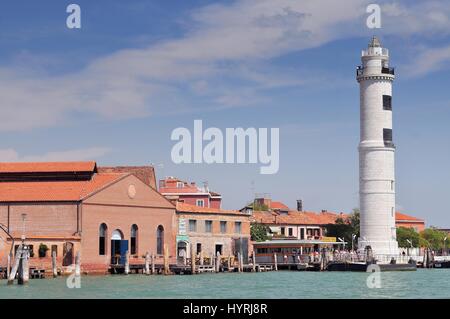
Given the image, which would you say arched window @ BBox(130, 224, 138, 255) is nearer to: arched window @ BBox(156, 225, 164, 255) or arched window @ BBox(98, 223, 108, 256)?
arched window @ BBox(156, 225, 164, 255)

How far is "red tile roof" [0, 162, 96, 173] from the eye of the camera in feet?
166

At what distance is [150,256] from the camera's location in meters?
50.0

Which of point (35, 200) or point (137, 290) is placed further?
point (35, 200)

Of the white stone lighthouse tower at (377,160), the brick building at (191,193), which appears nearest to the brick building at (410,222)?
the brick building at (191,193)

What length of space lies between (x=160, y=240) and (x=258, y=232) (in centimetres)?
1723

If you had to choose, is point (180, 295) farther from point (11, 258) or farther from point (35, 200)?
point (35, 200)

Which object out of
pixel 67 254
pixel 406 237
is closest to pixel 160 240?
pixel 67 254

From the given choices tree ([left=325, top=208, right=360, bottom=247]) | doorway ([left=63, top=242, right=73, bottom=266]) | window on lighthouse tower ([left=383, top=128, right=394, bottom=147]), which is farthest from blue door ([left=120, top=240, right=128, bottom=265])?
tree ([left=325, top=208, right=360, bottom=247])

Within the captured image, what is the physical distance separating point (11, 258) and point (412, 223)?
5687 cm

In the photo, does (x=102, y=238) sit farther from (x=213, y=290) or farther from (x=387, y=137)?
(x=387, y=137)

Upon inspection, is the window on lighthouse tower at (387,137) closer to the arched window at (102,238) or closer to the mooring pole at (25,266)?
the arched window at (102,238)

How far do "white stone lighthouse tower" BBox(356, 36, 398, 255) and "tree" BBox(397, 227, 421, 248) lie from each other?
20.3 meters
